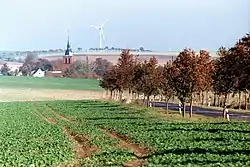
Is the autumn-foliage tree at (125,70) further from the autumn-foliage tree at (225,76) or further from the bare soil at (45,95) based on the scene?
the autumn-foliage tree at (225,76)

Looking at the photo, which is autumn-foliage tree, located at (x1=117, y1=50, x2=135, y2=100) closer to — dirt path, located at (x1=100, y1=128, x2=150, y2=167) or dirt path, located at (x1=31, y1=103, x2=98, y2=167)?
dirt path, located at (x1=31, y1=103, x2=98, y2=167)

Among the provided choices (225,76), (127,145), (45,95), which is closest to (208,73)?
(225,76)

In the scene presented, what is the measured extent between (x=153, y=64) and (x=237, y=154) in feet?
202

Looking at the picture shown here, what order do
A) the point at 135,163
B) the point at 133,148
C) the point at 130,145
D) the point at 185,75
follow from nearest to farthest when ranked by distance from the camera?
the point at 135,163 < the point at 133,148 < the point at 130,145 < the point at 185,75

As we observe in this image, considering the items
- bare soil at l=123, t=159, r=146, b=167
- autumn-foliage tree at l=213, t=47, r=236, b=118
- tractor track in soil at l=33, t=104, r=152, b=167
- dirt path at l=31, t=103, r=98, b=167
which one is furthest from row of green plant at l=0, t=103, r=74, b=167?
autumn-foliage tree at l=213, t=47, r=236, b=118

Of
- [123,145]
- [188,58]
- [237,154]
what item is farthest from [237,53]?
[237,154]

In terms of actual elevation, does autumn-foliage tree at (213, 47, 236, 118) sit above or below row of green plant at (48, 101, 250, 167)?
above

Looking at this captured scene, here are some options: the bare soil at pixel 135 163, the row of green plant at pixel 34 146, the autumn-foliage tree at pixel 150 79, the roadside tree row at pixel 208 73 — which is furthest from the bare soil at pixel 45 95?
the bare soil at pixel 135 163

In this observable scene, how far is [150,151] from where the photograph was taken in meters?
32.6

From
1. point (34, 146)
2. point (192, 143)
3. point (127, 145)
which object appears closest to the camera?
point (192, 143)

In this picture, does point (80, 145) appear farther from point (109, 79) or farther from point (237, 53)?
point (109, 79)

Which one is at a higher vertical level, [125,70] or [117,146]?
[125,70]

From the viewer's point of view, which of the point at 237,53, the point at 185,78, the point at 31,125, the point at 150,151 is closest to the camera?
the point at 150,151

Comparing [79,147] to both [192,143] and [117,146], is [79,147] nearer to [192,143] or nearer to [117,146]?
[117,146]
